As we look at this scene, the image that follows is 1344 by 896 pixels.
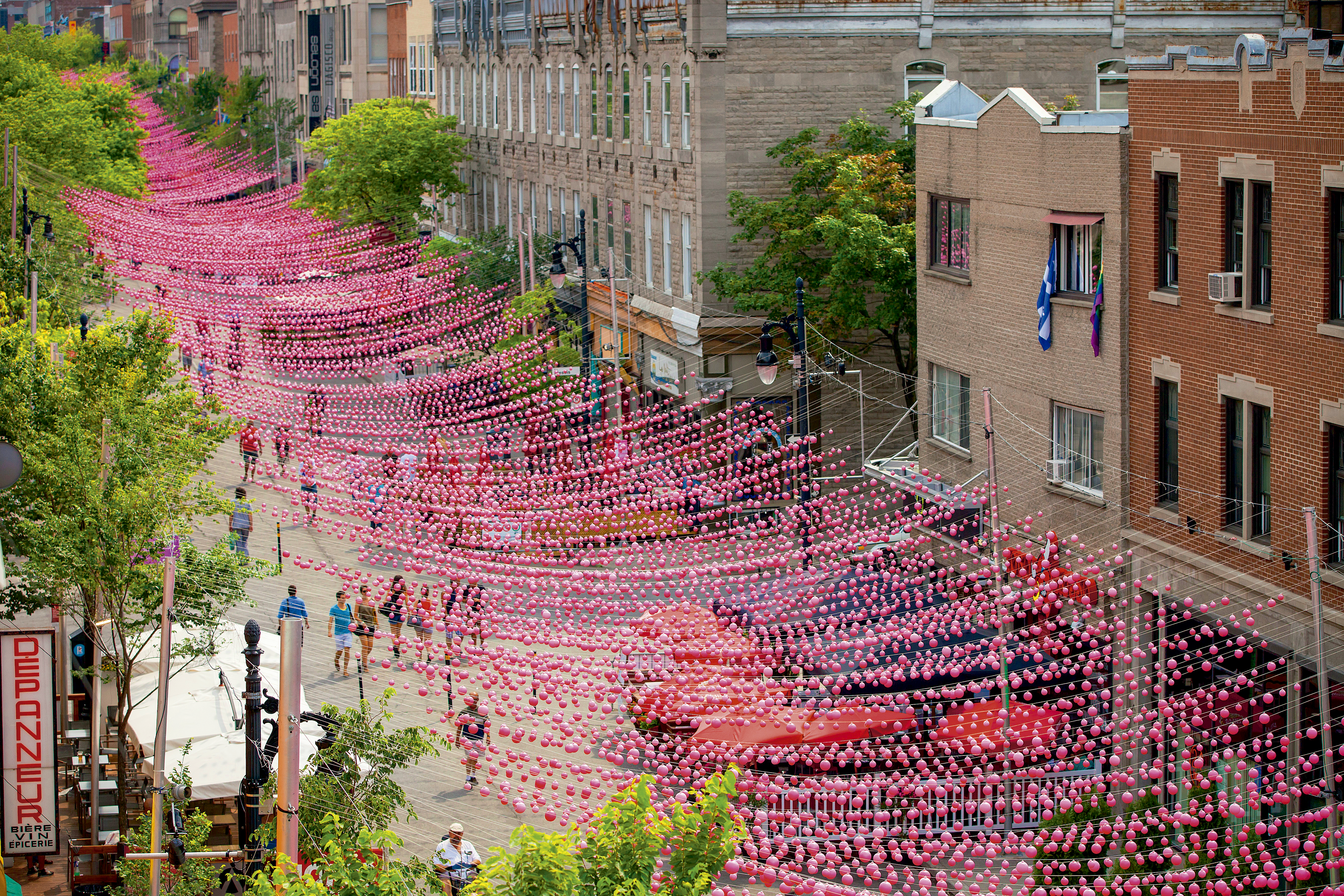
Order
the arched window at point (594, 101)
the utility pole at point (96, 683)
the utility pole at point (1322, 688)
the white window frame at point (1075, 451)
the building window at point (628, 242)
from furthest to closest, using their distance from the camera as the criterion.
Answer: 1. the arched window at point (594, 101)
2. the building window at point (628, 242)
3. the white window frame at point (1075, 451)
4. the utility pole at point (96, 683)
5. the utility pole at point (1322, 688)

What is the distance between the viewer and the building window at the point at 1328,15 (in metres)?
32.9

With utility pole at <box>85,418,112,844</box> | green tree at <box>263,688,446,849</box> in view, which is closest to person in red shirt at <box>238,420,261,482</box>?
utility pole at <box>85,418,112,844</box>

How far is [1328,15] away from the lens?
110 feet

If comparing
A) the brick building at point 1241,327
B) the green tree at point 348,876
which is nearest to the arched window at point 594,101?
the brick building at point 1241,327

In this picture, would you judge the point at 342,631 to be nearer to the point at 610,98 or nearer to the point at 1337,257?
the point at 1337,257

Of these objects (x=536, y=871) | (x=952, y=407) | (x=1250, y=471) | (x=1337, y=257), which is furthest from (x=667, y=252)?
(x=536, y=871)

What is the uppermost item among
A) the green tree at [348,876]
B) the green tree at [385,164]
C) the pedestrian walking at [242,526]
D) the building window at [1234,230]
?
the green tree at [385,164]

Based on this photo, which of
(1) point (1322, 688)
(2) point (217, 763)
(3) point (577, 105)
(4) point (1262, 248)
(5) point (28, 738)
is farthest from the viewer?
(3) point (577, 105)

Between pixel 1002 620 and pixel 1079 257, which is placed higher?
pixel 1079 257

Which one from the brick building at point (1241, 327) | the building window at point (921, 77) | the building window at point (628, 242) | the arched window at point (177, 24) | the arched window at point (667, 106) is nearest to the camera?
the brick building at point (1241, 327)

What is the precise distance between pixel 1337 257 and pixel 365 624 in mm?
16820

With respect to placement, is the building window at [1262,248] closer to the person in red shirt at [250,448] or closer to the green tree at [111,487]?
the green tree at [111,487]

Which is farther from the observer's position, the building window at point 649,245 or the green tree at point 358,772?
the building window at point 649,245

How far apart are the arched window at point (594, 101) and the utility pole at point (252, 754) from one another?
119 ft
